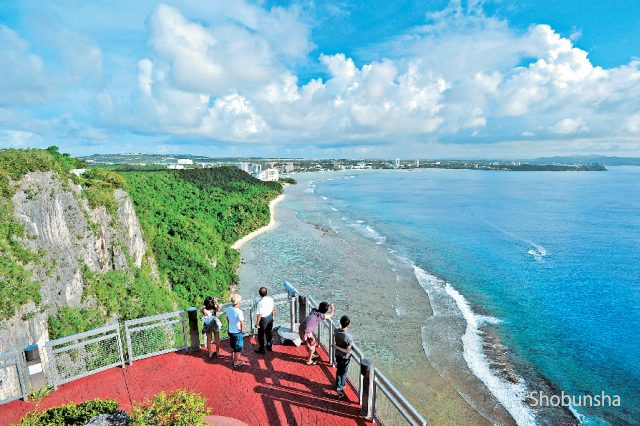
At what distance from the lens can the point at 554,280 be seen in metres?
31.8

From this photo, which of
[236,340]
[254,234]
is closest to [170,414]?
[236,340]

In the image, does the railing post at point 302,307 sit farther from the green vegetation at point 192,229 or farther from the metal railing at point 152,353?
the green vegetation at point 192,229

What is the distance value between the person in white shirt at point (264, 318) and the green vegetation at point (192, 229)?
18190 mm

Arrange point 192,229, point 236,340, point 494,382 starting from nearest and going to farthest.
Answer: point 236,340
point 494,382
point 192,229

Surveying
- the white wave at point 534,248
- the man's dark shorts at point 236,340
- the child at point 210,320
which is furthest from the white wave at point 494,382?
the white wave at point 534,248

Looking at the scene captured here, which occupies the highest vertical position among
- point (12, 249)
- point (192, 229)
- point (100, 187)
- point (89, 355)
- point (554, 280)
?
Answer: point (100, 187)

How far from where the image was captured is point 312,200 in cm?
9638

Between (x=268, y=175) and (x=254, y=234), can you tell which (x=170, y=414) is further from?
(x=268, y=175)

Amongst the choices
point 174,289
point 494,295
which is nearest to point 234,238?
point 174,289

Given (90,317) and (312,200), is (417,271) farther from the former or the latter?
(312,200)

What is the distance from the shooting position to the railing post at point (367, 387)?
6840 millimetres

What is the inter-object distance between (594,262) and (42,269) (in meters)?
47.5

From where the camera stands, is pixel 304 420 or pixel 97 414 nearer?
pixel 97 414

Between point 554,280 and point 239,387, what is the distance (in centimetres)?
3375
